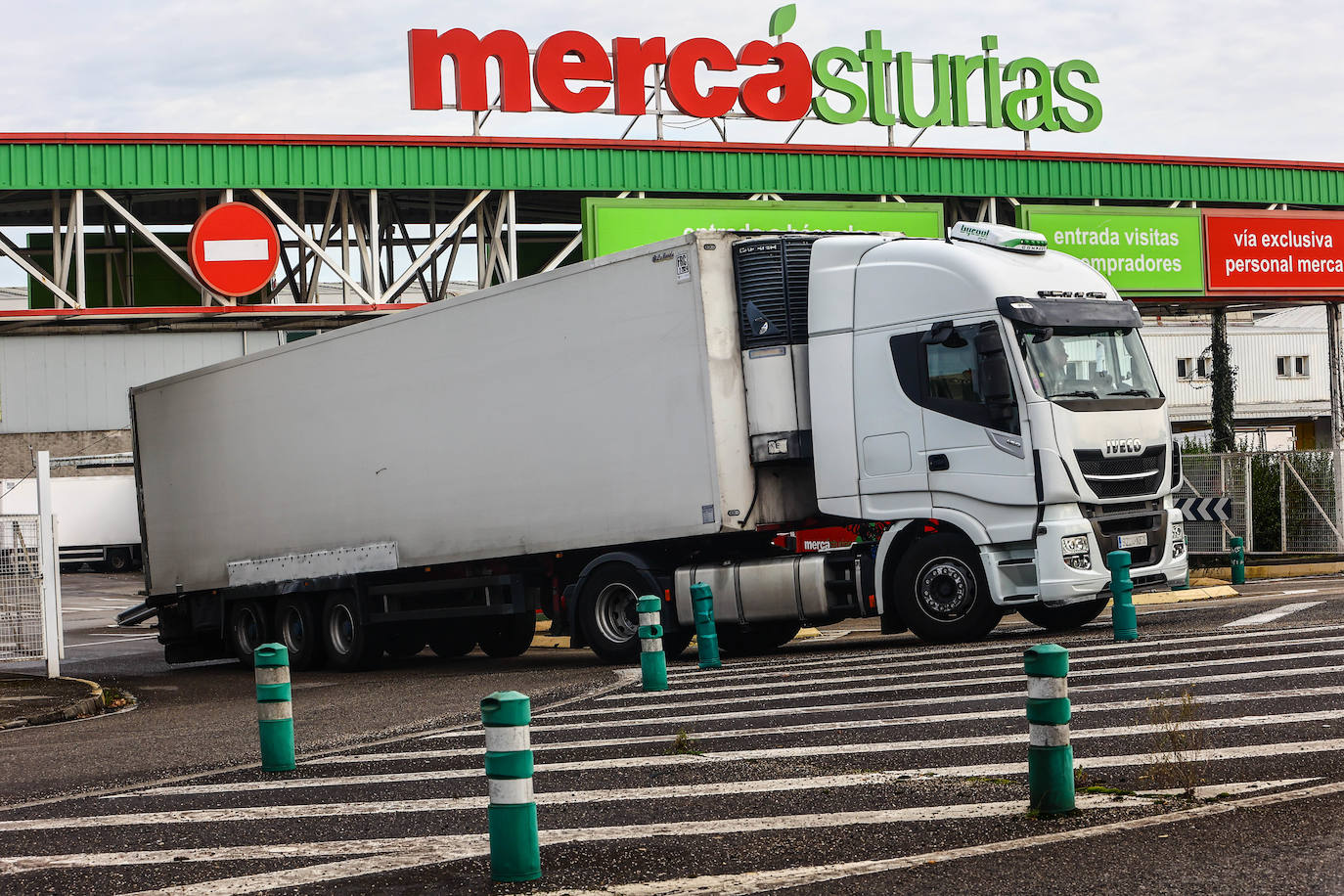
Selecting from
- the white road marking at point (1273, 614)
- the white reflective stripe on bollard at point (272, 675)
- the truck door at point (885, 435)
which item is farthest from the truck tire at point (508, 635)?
the white reflective stripe on bollard at point (272, 675)

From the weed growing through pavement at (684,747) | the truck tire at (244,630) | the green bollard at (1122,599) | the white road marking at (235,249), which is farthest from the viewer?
the white road marking at (235,249)

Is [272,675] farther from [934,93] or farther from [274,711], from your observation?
[934,93]

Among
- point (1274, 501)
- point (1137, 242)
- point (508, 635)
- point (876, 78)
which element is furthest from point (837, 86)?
point (508, 635)

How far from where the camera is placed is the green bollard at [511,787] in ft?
19.0

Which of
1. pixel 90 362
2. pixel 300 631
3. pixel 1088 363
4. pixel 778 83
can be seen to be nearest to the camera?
pixel 1088 363

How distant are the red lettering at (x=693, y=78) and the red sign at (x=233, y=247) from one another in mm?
10191

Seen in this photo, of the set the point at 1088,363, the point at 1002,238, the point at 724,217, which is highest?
the point at 724,217

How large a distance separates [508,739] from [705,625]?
871cm

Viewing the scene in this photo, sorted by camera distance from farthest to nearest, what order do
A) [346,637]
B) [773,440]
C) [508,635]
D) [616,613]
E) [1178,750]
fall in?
1. [508,635]
2. [346,637]
3. [616,613]
4. [773,440]
5. [1178,750]

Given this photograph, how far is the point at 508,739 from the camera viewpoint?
5.81 metres

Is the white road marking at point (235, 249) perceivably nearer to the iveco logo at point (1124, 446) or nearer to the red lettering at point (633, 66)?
the red lettering at point (633, 66)

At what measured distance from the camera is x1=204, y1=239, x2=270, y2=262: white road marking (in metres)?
36.7

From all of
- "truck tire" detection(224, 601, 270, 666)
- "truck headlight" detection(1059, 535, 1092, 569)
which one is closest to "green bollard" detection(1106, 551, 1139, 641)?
"truck headlight" detection(1059, 535, 1092, 569)

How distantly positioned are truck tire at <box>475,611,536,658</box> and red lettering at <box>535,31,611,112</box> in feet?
68.9
